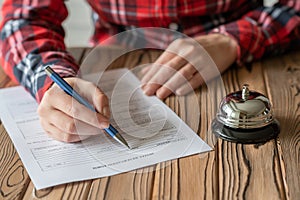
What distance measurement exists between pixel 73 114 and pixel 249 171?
30cm

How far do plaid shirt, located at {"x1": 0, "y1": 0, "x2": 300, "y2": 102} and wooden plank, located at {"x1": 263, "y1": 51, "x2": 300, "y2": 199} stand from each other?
0.06 metres

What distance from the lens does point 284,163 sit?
86cm

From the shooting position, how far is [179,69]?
1.12m

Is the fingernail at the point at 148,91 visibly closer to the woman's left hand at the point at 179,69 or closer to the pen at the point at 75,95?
the woman's left hand at the point at 179,69

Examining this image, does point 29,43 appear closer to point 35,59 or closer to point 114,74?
point 35,59

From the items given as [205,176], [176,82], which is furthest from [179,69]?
[205,176]

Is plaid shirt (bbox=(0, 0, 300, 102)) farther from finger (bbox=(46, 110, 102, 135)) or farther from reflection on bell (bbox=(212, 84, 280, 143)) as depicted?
reflection on bell (bbox=(212, 84, 280, 143))

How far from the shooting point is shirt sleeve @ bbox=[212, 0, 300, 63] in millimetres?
Answer: 1260

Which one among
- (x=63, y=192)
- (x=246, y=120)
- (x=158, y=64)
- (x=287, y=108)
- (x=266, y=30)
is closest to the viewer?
(x=63, y=192)

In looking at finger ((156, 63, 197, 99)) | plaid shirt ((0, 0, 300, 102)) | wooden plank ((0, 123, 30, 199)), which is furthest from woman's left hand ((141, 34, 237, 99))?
wooden plank ((0, 123, 30, 199))

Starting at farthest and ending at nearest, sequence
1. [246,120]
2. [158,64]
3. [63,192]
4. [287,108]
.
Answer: [158,64] < [287,108] < [246,120] < [63,192]

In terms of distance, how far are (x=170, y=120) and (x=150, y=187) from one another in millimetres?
199

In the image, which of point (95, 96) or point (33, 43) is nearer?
point (95, 96)

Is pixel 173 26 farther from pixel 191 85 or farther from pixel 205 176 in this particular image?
pixel 205 176
